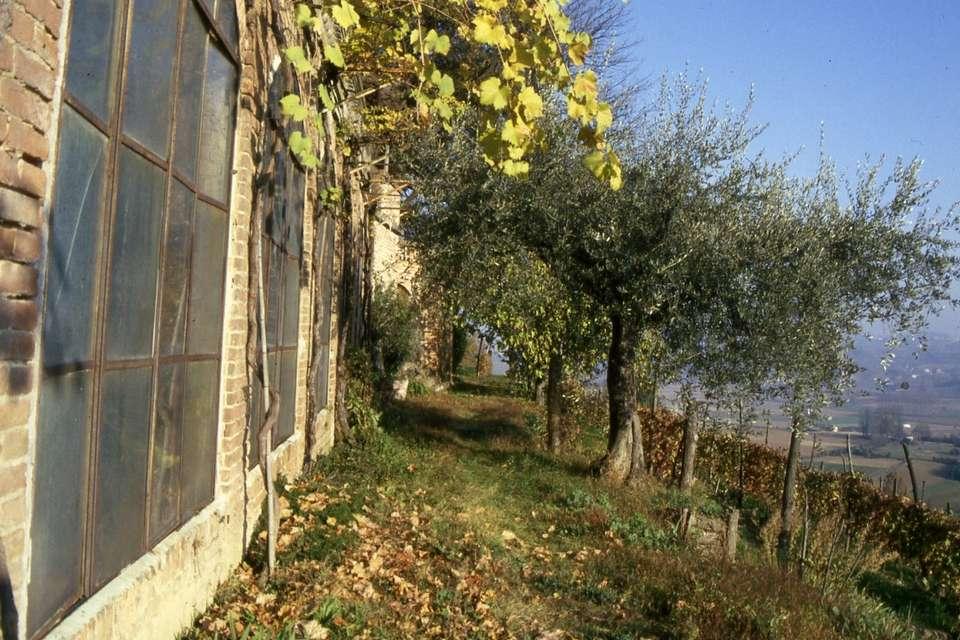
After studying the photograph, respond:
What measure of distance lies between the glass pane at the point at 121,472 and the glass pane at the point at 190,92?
117cm

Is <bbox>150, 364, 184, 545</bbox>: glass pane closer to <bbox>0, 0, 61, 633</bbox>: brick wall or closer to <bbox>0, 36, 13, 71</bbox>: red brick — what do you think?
<bbox>0, 0, 61, 633</bbox>: brick wall

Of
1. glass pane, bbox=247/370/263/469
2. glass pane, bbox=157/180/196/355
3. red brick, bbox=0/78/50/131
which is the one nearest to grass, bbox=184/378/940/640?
glass pane, bbox=247/370/263/469

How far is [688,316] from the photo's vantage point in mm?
10109

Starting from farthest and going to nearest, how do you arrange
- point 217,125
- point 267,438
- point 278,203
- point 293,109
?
1. point 278,203
2. point 267,438
3. point 293,109
4. point 217,125

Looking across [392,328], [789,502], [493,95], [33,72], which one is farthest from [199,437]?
[392,328]

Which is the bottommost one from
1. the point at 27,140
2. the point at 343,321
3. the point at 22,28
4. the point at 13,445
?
the point at 13,445

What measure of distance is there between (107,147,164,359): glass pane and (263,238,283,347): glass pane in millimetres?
2398

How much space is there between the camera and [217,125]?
4.91 meters

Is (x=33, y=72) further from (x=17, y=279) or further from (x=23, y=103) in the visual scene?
(x=17, y=279)

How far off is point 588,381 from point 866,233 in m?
6.50

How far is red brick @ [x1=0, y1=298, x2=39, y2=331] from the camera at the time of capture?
94.7 inches

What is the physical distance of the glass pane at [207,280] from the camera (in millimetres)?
4551

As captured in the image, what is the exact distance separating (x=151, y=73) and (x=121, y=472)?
1.74 m

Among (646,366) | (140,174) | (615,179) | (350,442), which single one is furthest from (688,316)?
(140,174)
